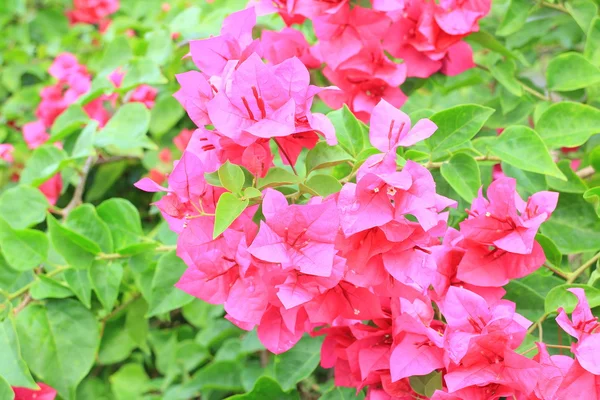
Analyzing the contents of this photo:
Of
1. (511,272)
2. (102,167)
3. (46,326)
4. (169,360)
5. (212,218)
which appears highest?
(212,218)

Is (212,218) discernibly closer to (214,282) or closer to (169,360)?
(214,282)

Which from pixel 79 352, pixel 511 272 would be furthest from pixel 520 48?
pixel 79 352

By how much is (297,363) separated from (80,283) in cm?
31

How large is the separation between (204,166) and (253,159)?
6cm

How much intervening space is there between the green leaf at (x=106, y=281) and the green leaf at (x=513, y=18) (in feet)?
2.15

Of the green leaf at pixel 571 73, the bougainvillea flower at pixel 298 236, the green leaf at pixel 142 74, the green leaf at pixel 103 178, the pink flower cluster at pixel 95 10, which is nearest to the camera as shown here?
the bougainvillea flower at pixel 298 236

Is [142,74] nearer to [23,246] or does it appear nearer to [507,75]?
[23,246]

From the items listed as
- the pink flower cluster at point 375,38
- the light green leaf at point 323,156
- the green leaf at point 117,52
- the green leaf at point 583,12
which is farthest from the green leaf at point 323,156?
the green leaf at point 117,52

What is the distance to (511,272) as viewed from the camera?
0.67 metres

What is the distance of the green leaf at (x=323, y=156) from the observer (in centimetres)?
67

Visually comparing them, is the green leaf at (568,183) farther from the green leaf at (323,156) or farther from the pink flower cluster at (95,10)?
the pink flower cluster at (95,10)

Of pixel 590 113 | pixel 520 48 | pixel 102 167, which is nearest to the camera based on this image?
pixel 590 113

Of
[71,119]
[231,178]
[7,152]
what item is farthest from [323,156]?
[7,152]

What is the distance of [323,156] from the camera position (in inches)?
26.4
